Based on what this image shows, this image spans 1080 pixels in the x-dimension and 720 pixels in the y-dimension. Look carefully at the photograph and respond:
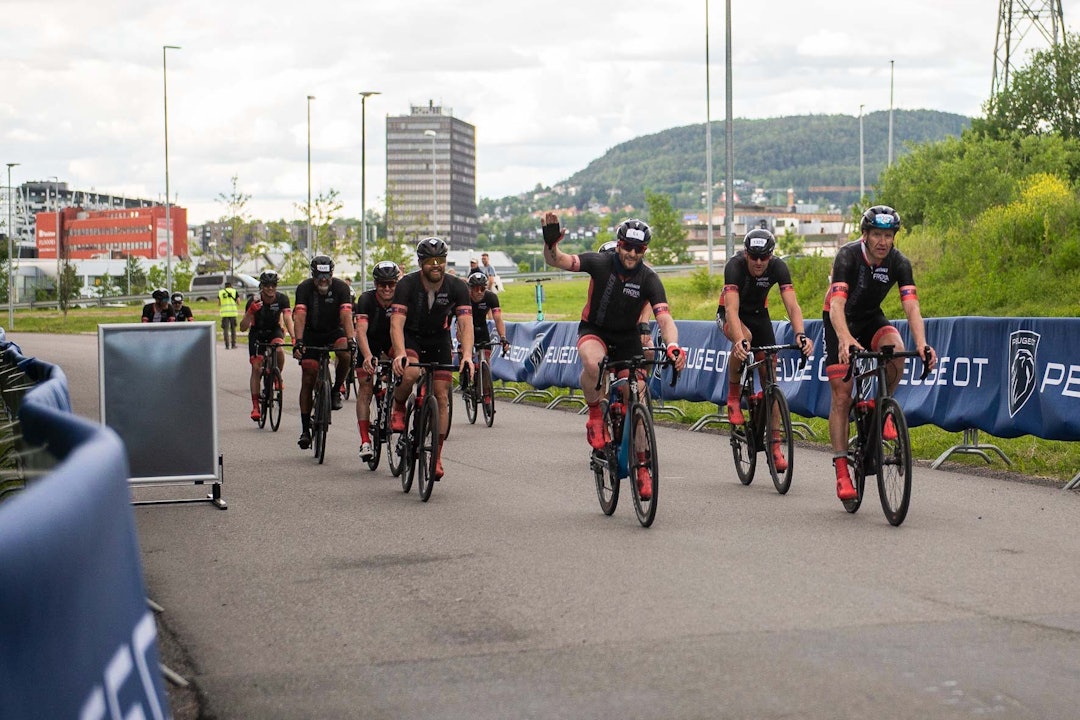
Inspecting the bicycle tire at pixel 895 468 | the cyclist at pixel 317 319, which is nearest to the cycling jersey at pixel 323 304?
the cyclist at pixel 317 319

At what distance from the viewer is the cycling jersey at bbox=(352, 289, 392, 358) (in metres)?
13.6

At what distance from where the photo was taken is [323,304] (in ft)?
49.4

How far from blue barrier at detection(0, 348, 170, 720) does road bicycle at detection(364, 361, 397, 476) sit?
874 cm

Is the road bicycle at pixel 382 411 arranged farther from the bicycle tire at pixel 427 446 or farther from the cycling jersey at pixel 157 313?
the cycling jersey at pixel 157 313

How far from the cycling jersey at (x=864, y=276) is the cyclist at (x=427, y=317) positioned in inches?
118

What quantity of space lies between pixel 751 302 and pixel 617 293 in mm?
2179

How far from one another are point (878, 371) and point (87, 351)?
36.9 m

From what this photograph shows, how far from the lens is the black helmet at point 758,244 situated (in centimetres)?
1158

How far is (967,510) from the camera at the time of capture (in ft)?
32.7

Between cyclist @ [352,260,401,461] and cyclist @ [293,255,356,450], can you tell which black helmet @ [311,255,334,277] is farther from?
cyclist @ [352,260,401,461]

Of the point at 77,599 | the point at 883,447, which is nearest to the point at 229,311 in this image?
the point at 883,447

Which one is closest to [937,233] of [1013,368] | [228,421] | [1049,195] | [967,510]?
[1049,195]

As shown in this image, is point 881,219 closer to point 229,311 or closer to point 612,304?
point 612,304

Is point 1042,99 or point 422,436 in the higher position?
point 1042,99
